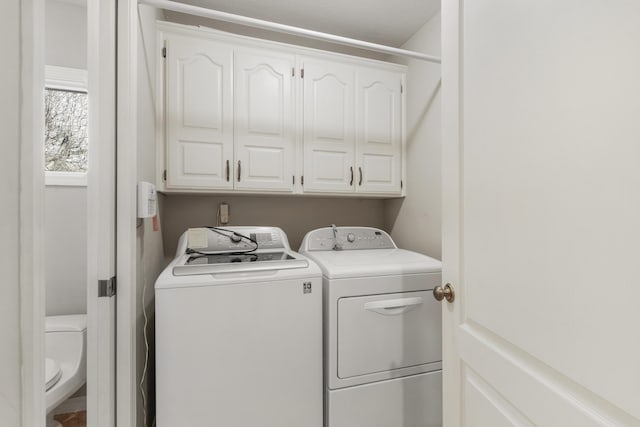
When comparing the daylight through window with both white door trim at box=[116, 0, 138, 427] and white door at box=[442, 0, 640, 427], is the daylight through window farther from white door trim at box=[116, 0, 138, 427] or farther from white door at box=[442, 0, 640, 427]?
white door at box=[442, 0, 640, 427]

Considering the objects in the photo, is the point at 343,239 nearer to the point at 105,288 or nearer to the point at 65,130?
the point at 105,288

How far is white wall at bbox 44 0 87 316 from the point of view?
1666 mm

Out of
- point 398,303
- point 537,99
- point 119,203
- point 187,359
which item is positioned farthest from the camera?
point 398,303

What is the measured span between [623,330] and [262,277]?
3.76 feet

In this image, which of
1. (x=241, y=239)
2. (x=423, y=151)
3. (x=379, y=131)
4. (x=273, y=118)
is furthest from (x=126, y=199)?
A: (x=423, y=151)

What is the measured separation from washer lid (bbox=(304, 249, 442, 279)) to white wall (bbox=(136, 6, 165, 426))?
2.79 feet

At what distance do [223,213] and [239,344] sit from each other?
1.10 metres

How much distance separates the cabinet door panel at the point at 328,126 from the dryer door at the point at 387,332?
0.90 m

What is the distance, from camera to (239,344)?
1.26 meters

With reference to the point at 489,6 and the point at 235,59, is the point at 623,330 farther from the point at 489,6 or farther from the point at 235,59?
the point at 235,59

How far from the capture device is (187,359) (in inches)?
46.9

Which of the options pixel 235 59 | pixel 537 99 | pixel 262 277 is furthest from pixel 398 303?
pixel 235 59

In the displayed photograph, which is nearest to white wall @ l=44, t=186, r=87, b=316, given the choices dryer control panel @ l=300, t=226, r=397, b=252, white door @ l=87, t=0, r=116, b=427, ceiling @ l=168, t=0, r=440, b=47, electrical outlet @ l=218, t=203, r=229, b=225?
electrical outlet @ l=218, t=203, r=229, b=225

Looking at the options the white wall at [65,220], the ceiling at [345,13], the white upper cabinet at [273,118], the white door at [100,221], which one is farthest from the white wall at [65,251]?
the ceiling at [345,13]
